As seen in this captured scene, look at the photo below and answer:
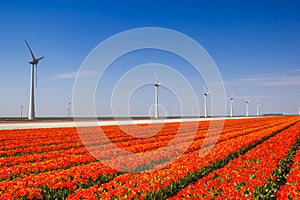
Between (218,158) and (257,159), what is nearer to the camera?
(257,159)

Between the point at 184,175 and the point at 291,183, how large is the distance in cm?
306

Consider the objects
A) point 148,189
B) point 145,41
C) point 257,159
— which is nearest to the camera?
point 148,189

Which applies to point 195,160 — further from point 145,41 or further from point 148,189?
point 145,41

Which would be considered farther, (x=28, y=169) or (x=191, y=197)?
(x=28, y=169)

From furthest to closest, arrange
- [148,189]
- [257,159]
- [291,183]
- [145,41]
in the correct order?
[145,41] → [257,159] → [291,183] → [148,189]

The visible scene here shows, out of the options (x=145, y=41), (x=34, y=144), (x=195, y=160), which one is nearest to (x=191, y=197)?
(x=195, y=160)

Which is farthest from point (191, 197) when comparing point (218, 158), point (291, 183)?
point (218, 158)

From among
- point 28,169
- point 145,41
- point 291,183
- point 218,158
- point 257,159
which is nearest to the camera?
point 291,183

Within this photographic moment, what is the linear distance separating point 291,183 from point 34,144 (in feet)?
53.6

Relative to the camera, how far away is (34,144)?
2097 centimetres

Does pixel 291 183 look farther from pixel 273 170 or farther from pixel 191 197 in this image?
pixel 191 197

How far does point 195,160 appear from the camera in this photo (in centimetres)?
1288

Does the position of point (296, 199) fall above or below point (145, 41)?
below

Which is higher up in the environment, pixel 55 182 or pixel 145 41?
pixel 145 41
